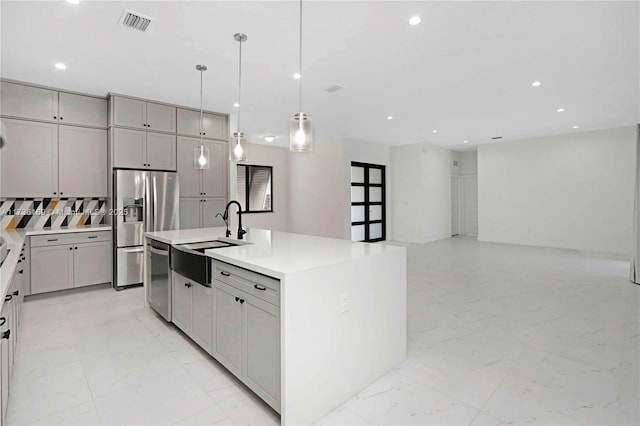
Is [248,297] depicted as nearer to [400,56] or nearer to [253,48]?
[253,48]

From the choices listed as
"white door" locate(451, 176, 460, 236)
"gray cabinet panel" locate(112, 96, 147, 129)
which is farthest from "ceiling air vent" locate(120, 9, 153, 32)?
"white door" locate(451, 176, 460, 236)

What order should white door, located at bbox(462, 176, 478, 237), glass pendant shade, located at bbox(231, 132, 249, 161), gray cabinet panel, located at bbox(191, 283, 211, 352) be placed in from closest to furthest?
1. gray cabinet panel, located at bbox(191, 283, 211, 352)
2. glass pendant shade, located at bbox(231, 132, 249, 161)
3. white door, located at bbox(462, 176, 478, 237)

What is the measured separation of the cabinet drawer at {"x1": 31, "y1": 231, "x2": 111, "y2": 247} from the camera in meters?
4.12

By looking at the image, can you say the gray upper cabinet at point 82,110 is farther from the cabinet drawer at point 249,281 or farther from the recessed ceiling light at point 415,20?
the recessed ceiling light at point 415,20

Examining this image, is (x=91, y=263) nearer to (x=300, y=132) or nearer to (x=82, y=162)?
(x=82, y=162)

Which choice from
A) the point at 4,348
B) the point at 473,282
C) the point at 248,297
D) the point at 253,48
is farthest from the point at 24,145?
the point at 473,282

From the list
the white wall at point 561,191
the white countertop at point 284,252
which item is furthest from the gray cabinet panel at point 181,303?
the white wall at point 561,191

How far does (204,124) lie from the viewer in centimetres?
551

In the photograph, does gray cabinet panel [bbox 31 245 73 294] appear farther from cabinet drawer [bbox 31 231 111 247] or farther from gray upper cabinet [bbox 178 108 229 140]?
gray upper cabinet [bbox 178 108 229 140]

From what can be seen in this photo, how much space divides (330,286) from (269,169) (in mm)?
7725

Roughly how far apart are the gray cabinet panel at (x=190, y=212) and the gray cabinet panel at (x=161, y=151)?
22.3 inches

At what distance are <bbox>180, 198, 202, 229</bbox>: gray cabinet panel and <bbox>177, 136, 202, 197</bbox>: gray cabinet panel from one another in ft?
0.33

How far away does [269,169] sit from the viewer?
9320 millimetres

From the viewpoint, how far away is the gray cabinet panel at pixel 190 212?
5.29 meters
